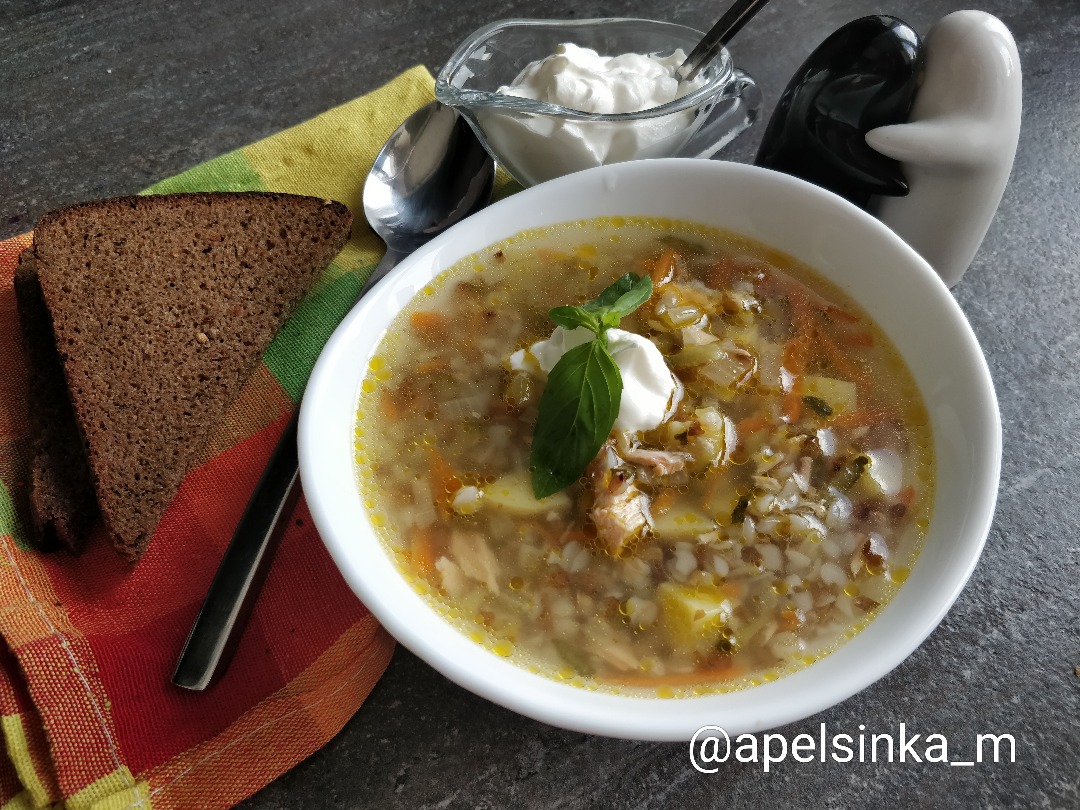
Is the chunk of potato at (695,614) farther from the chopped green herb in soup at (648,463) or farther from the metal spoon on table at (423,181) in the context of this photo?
the metal spoon on table at (423,181)

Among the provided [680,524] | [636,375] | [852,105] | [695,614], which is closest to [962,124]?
[852,105]

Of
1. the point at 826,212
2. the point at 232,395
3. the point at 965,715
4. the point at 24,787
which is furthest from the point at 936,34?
the point at 24,787

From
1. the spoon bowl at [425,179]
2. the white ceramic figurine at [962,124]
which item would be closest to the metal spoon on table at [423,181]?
the spoon bowl at [425,179]

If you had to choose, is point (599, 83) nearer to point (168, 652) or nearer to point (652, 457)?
point (652, 457)

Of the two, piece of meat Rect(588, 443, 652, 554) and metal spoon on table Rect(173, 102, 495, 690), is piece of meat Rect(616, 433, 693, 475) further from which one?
metal spoon on table Rect(173, 102, 495, 690)

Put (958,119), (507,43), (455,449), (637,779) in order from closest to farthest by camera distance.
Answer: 1. (637,779)
2. (455,449)
3. (958,119)
4. (507,43)

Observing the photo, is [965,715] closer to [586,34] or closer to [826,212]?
[826,212]
